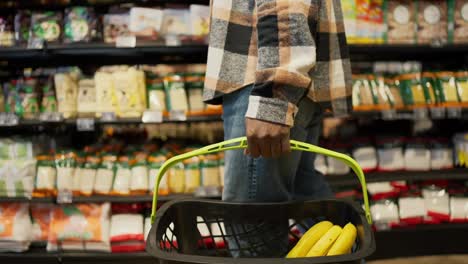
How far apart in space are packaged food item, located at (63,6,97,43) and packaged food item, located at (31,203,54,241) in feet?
3.29

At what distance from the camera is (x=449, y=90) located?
254cm

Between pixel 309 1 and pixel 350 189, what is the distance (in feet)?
5.65

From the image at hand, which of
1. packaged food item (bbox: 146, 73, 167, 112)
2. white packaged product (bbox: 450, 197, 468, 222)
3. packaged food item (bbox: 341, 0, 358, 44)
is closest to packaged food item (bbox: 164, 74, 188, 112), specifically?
packaged food item (bbox: 146, 73, 167, 112)

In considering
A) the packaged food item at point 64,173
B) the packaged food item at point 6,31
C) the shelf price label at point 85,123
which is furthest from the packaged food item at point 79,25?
the packaged food item at point 64,173

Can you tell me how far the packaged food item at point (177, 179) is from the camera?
240 centimetres

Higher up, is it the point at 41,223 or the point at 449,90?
the point at 449,90

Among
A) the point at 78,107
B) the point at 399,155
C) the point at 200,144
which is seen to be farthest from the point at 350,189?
the point at 78,107

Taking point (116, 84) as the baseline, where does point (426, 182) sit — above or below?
below

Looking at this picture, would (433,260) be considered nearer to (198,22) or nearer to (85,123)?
(198,22)

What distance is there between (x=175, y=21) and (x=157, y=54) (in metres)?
0.41

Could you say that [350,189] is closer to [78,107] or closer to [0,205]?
[78,107]

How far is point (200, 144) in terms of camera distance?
2689 mm

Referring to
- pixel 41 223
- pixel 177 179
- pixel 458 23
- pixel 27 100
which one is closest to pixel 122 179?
pixel 177 179

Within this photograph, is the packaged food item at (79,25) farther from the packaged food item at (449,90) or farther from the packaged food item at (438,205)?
the packaged food item at (438,205)
